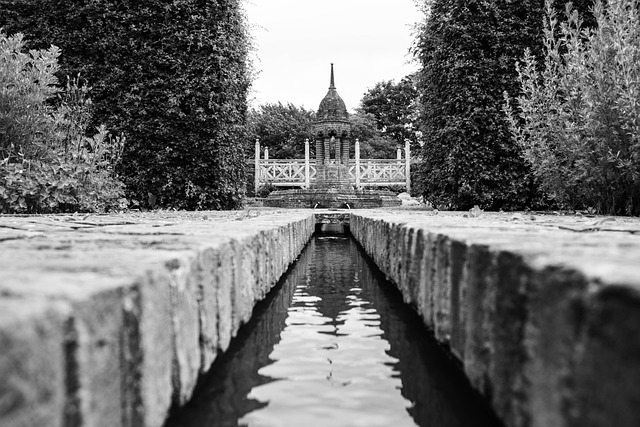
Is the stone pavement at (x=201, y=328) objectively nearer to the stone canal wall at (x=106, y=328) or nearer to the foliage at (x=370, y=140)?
the stone canal wall at (x=106, y=328)

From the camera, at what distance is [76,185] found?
7.63 metres

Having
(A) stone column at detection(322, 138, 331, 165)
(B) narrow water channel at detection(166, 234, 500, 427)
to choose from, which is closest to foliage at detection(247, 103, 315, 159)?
(A) stone column at detection(322, 138, 331, 165)

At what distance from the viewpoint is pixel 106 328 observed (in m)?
0.98

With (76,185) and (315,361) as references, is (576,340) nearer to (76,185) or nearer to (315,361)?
(315,361)

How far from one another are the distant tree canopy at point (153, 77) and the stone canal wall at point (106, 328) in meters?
8.40

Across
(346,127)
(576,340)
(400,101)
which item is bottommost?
(576,340)

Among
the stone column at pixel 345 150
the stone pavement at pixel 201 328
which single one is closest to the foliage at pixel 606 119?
the stone pavement at pixel 201 328

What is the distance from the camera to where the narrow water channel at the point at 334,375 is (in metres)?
1.68

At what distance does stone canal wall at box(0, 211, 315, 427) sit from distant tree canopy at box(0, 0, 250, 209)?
8395 mm

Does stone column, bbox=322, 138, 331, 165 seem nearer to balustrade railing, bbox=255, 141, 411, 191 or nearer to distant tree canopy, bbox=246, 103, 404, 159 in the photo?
balustrade railing, bbox=255, 141, 411, 191

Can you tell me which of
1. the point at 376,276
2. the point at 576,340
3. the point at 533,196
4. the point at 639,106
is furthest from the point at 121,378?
the point at 533,196

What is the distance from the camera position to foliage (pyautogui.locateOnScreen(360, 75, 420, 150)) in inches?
1877

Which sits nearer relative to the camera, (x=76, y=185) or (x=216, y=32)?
(x=76, y=185)

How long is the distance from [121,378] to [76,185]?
7288mm
